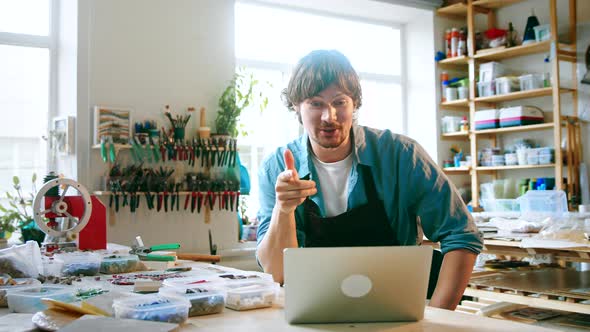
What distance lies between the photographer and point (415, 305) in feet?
4.03

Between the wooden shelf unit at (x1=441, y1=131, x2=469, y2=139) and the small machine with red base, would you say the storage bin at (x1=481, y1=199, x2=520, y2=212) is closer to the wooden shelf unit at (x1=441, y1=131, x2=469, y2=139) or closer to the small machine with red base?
the wooden shelf unit at (x1=441, y1=131, x2=469, y2=139)

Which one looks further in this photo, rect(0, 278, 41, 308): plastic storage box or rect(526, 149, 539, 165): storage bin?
rect(526, 149, 539, 165): storage bin

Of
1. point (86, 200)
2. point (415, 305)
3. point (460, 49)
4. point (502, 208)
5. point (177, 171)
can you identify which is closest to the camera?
point (415, 305)

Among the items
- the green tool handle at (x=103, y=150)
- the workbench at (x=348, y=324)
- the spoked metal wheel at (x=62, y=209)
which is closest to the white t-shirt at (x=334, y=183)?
the workbench at (x=348, y=324)

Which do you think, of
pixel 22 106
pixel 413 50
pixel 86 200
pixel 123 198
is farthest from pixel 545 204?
pixel 22 106

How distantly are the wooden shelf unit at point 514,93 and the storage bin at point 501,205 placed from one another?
0.53 feet

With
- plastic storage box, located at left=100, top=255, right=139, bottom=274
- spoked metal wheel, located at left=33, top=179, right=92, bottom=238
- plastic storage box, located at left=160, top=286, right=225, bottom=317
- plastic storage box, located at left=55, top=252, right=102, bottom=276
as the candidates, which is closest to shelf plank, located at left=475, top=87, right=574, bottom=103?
spoked metal wheel, located at left=33, top=179, right=92, bottom=238

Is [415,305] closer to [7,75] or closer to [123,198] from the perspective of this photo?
[123,198]

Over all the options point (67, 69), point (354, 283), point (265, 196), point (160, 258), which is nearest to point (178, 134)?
point (67, 69)

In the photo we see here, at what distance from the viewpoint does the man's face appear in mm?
1831

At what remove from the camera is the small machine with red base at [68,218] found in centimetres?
250

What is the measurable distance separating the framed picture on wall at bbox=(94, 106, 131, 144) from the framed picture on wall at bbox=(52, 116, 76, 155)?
17 cm

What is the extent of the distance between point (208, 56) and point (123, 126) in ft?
3.16

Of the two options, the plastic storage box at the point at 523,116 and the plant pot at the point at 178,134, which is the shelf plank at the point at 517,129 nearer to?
the plastic storage box at the point at 523,116
